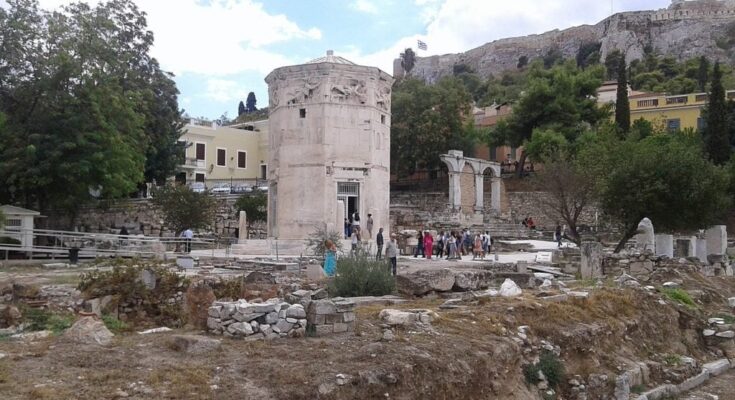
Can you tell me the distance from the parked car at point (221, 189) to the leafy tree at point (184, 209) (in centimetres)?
1173

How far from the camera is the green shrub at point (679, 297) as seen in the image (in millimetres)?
14954

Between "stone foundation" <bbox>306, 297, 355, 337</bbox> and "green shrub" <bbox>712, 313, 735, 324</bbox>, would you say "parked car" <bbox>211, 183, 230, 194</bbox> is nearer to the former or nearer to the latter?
"green shrub" <bbox>712, 313, 735, 324</bbox>

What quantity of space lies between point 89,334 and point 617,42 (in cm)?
11790

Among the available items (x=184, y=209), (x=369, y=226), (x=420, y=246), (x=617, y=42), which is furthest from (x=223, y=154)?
(x=617, y=42)

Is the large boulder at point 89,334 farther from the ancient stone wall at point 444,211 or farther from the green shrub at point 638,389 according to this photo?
the ancient stone wall at point 444,211

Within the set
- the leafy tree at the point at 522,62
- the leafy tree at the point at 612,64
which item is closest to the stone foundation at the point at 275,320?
the leafy tree at the point at 612,64

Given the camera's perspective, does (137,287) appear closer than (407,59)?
Yes

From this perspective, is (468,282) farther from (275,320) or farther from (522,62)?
(522,62)

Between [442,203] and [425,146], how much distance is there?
191 inches

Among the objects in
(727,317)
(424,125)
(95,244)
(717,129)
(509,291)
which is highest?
(424,125)

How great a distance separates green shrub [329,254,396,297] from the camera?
508 inches

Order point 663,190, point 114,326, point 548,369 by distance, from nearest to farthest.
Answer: point 548,369 < point 114,326 < point 663,190

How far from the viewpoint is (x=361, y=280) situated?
42.3 feet

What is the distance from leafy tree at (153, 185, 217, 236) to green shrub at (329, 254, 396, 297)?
18690 millimetres
